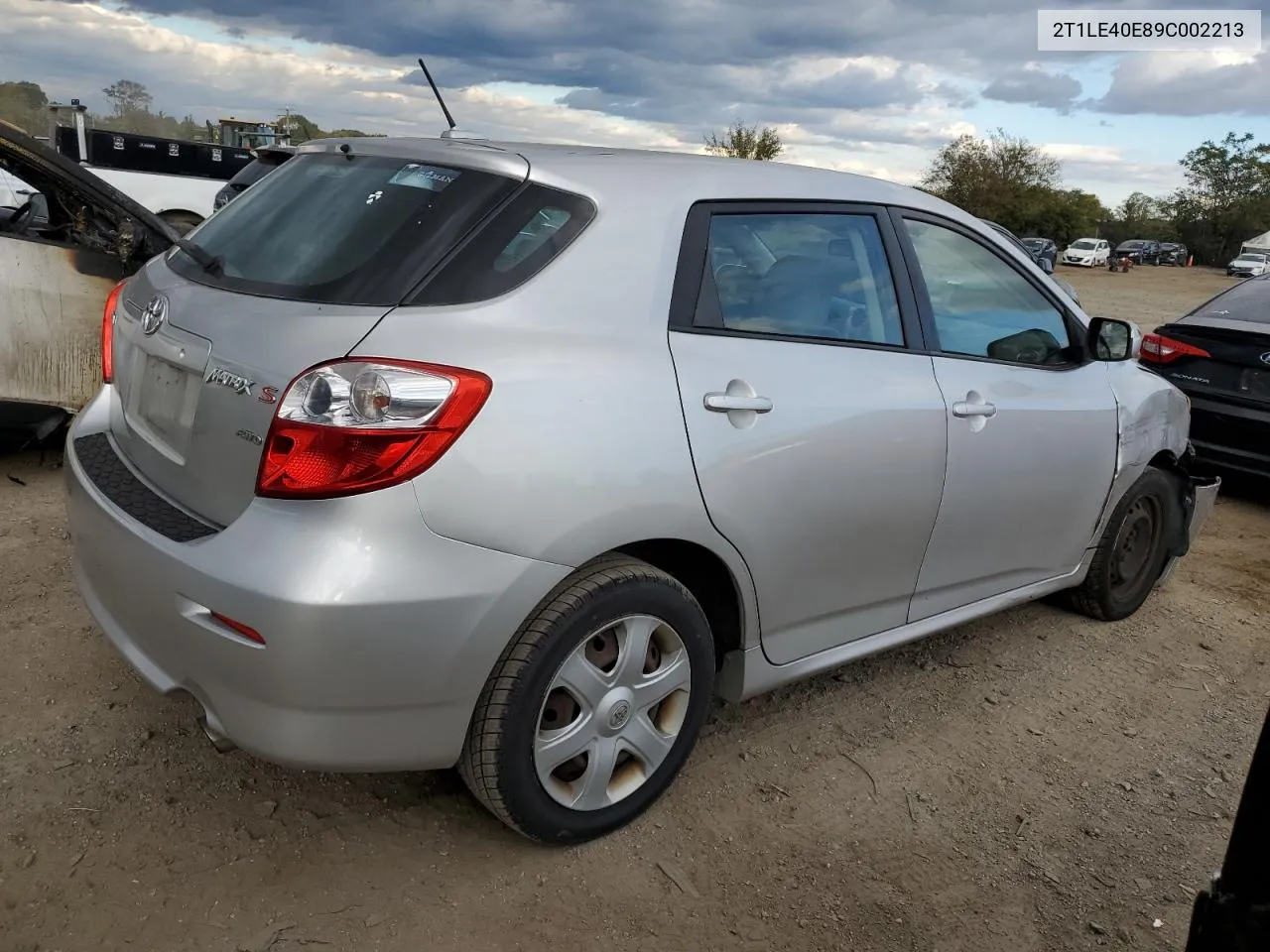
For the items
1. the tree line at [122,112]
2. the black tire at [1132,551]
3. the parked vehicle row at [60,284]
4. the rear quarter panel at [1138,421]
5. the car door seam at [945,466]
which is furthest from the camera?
the tree line at [122,112]

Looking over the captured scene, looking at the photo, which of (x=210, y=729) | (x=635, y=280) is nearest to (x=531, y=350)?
(x=635, y=280)

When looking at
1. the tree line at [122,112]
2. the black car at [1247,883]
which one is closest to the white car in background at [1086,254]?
the tree line at [122,112]

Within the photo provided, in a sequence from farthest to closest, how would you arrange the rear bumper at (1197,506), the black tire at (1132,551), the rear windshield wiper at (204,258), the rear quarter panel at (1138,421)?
the rear bumper at (1197,506), the black tire at (1132,551), the rear quarter panel at (1138,421), the rear windshield wiper at (204,258)

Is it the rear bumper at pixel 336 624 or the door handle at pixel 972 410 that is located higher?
the door handle at pixel 972 410

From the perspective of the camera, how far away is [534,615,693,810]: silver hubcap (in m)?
2.44

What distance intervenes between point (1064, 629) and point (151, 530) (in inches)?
140

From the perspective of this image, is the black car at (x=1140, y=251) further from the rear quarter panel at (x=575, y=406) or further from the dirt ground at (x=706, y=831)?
the rear quarter panel at (x=575, y=406)

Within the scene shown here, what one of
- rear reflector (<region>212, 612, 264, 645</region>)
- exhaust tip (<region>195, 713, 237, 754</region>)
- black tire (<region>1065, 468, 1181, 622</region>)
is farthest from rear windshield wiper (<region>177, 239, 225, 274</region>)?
black tire (<region>1065, 468, 1181, 622</region>)

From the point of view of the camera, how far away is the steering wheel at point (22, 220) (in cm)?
527

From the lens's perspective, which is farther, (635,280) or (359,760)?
(635,280)

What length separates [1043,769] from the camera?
3.19 m

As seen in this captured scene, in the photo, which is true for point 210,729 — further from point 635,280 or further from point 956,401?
point 956,401

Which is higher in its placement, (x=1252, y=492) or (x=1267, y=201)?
(x=1267, y=201)

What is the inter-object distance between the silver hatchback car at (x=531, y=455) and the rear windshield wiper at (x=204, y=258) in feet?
0.06
